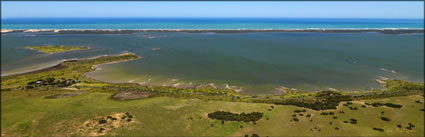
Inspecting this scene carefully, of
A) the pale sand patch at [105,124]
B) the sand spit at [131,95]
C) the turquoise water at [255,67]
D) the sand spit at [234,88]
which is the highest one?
the turquoise water at [255,67]

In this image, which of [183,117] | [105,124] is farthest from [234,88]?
[105,124]

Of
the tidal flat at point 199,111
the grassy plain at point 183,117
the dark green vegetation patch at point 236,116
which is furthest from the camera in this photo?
the dark green vegetation patch at point 236,116

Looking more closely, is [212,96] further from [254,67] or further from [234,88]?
[254,67]

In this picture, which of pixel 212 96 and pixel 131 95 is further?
pixel 212 96

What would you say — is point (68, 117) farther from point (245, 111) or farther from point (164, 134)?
point (245, 111)

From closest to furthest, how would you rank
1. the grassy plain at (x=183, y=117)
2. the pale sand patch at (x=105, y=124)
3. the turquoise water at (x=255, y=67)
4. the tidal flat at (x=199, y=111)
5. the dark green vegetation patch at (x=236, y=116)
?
1. the pale sand patch at (x=105, y=124)
2. the grassy plain at (x=183, y=117)
3. the tidal flat at (x=199, y=111)
4. the dark green vegetation patch at (x=236, y=116)
5. the turquoise water at (x=255, y=67)

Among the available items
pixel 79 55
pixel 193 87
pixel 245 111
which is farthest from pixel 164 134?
pixel 79 55

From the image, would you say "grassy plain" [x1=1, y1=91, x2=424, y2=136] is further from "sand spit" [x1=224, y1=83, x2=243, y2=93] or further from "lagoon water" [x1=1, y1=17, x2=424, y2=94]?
"lagoon water" [x1=1, y1=17, x2=424, y2=94]

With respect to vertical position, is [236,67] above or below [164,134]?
above

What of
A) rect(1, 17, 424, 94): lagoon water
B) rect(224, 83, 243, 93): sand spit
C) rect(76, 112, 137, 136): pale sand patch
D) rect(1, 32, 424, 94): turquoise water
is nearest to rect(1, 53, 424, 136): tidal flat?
rect(76, 112, 137, 136): pale sand patch

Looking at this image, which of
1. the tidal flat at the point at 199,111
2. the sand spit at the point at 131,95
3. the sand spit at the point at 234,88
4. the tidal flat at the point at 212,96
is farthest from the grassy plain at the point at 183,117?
the sand spit at the point at 234,88

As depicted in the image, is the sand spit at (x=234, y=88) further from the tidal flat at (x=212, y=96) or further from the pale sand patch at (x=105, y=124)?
the pale sand patch at (x=105, y=124)
